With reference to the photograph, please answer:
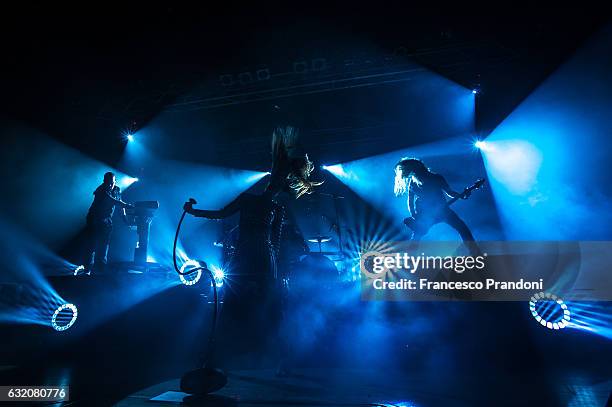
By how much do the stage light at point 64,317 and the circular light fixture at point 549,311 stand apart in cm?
678

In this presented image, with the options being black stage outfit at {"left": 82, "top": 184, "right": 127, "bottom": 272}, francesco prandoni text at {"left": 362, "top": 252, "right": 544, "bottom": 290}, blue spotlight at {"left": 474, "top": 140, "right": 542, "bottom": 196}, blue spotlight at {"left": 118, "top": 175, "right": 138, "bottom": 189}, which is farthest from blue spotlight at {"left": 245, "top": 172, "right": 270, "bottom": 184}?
francesco prandoni text at {"left": 362, "top": 252, "right": 544, "bottom": 290}

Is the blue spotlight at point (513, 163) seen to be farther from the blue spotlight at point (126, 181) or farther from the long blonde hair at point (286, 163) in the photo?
the blue spotlight at point (126, 181)

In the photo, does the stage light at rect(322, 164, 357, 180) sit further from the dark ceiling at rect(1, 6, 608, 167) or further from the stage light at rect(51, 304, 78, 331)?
the stage light at rect(51, 304, 78, 331)

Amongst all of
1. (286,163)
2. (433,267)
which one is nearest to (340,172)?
(433,267)

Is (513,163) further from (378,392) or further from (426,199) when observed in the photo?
(378,392)

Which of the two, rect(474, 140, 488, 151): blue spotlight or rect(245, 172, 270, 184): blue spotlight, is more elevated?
rect(474, 140, 488, 151): blue spotlight

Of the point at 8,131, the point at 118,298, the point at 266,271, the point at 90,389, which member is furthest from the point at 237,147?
the point at 90,389

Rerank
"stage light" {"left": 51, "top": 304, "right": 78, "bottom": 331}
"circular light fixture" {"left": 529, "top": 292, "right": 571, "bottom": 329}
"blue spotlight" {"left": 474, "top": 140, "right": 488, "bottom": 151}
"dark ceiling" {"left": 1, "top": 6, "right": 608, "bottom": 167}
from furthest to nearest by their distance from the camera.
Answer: "blue spotlight" {"left": 474, "top": 140, "right": 488, "bottom": 151}
"dark ceiling" {"left": 1, "top": 6, "right": 608, "bottom": 167}
"stage light" {"left": 51, "top": 304, "right": 78, "bottom": 331}
"circular light fixture" {"left": 529, "top": 292, "right": 571, "bottom": 329}

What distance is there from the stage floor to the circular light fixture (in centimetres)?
110

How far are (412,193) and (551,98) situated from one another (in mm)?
5057

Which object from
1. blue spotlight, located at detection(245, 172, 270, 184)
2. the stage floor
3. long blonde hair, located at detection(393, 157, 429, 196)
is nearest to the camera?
the stage floor

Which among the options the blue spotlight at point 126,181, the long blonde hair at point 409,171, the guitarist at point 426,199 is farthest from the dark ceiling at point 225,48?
the guitarist at point 426,199

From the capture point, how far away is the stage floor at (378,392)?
9.07 ft

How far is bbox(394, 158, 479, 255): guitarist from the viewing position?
596cm
